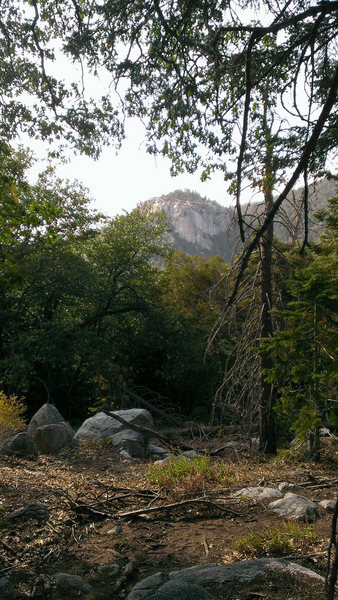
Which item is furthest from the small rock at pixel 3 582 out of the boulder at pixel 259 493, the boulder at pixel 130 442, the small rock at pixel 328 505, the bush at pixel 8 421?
the bush at pixel 8 421

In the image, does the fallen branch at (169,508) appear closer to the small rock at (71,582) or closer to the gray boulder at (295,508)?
the gray boulder at (295,508)

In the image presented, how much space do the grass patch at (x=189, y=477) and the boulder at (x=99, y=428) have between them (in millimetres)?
3686

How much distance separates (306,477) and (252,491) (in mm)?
1265

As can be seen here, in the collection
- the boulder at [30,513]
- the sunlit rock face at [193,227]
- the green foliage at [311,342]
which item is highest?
the sunlit rock face at [193,227]

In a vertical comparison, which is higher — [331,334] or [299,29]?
[299,29]

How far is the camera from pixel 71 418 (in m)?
14.1

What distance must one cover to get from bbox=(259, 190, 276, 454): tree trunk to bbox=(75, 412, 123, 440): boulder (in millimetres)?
2878

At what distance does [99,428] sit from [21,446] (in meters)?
1.70

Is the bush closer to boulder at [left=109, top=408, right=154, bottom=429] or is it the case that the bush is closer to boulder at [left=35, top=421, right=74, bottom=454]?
boulder at [left=35, top=421, right=74, bottom=454]

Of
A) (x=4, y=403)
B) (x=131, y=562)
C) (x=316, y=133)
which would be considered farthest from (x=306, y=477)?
(x=4, y=403)

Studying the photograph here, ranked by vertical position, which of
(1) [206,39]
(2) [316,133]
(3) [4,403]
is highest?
(1) [206,39]

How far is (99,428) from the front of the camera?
9.17 metres

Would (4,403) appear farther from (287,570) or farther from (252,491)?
(287,570)

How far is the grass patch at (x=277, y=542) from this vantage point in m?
3.20
